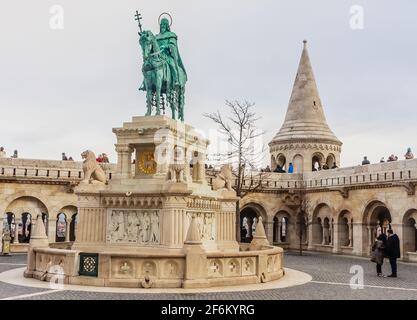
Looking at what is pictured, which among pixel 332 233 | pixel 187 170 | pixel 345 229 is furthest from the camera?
pixel 332 233

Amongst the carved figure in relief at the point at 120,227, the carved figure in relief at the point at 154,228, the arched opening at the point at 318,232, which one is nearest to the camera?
the carved figure in relief at the point at 154,228

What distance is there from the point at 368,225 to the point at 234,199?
1115 cm

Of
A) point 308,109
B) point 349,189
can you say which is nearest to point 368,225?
point 349,189

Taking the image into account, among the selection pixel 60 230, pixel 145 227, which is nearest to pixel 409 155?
pixel 145 227

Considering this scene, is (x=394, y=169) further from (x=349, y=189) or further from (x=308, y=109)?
(x=308, y=109)

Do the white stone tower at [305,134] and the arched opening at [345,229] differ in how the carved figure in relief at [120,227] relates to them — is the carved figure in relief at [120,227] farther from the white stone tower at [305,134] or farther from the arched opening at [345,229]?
the white stone tower at [305,134]

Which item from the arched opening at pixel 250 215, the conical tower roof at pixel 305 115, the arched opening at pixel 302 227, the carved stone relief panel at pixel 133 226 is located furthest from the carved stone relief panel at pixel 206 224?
the conical tower roof at pixel 305 115

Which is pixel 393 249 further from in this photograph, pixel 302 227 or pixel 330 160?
pixel 330 160

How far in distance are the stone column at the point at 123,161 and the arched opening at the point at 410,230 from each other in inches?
515

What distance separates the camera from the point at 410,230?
2244 cm

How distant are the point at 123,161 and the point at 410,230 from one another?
13745 mm

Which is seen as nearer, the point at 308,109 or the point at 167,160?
the point at 167,160

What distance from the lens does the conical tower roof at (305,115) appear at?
107ft
